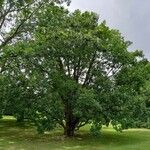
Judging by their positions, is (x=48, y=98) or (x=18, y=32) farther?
(x=18, y=32)

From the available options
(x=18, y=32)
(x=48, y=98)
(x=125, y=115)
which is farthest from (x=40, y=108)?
(x=18, y=32)

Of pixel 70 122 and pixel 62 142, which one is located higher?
pixel 70 122

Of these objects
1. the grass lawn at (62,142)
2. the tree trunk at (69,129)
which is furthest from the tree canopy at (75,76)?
the grass lawn at (62,142)

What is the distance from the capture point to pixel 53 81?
96.0ft

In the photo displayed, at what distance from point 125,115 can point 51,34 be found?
7.22 metres

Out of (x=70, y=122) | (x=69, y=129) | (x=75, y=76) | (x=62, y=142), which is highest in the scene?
(x=75, y=76)

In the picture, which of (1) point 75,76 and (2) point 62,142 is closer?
(2) point 62,142

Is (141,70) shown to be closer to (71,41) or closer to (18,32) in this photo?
(71,41)

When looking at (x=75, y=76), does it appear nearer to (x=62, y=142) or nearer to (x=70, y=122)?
(x=70, y=122)

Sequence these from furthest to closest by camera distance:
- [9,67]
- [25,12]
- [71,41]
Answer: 1. [25,12]
2. [9,67]
3. [71,41]

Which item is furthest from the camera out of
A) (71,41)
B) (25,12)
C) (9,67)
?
(25,12)

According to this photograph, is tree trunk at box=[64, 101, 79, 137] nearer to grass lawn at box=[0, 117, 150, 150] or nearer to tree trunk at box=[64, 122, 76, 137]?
tree trunk at box=[64, 122, 76, 137]

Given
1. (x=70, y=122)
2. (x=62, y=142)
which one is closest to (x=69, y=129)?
(x=70, y=122)

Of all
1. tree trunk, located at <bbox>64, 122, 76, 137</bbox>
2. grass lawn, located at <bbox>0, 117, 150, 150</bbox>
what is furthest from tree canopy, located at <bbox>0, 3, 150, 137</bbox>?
grass lawn, located at <bbox>0, 117, 150, 150</bbox>
